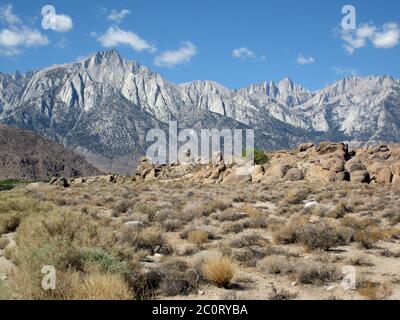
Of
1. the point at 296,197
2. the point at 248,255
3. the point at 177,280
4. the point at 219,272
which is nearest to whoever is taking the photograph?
the point at 177,280

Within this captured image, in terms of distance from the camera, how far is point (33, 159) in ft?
548

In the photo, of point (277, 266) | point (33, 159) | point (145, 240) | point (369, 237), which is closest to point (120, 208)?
point (145, 240)

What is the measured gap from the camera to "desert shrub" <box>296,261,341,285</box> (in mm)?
10336

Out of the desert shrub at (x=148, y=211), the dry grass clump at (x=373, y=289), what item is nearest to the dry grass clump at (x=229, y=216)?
the desert shrub at (x=148, y=211)

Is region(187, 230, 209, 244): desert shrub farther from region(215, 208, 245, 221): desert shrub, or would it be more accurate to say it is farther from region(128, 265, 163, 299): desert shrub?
region(215, 208, 245, 221): desert shrub

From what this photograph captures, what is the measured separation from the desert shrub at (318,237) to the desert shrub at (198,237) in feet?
9.27

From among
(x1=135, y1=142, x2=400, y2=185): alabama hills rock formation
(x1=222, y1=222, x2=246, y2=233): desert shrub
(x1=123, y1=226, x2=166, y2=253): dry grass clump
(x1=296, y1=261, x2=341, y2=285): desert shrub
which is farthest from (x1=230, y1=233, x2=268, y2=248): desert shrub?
(x1=135, y1=142, x2=400, y2=185): alabama hills rock formation

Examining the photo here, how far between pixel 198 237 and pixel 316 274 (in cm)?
515

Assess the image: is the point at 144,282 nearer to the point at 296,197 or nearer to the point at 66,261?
the point at 66,261

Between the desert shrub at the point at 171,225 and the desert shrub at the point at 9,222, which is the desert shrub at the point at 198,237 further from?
the desert shrub at the point at 9,222

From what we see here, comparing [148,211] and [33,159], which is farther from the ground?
[33,159]

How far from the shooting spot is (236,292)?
9688 millimetres

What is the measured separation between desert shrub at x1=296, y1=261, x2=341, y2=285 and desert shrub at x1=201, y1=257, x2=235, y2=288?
1470 millimetres

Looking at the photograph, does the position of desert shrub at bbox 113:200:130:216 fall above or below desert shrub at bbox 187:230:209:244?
above
